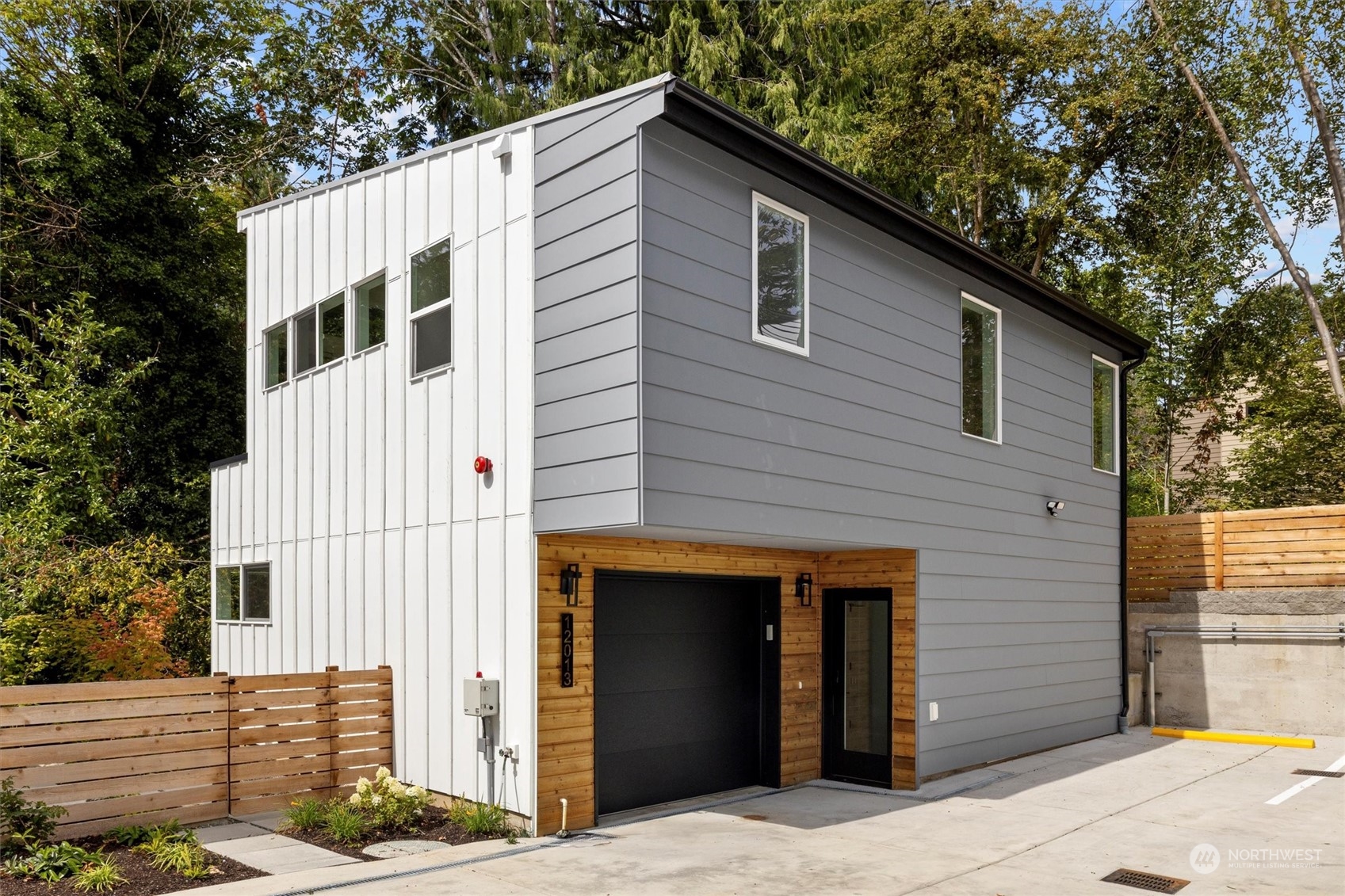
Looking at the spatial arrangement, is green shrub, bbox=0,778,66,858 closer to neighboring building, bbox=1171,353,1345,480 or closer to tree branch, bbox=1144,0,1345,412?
tree branch, bbox=1144,0,1345,412

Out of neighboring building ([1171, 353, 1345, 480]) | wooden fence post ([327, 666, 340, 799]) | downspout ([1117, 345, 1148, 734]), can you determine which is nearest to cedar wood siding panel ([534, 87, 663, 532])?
wooden fence post ([327, 666, 340, 799])

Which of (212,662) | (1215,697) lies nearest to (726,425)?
(212,662)

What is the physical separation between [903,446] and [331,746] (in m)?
5.35

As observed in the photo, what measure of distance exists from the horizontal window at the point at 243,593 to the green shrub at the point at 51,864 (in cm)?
454

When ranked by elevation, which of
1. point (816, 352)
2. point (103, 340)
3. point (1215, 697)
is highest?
point (103, 340)

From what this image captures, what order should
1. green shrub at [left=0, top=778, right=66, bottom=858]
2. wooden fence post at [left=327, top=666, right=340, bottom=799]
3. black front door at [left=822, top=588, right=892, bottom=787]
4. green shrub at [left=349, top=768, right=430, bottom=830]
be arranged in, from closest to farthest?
green shrub at [left=0, top=778, right=66, bottom=858] → green shrub at [left=349, top=768, right=430, bottom=830] → wooden fence post at [left=327, top=666, right=340, bottom=799] → black front door at [left=822, top=588, right=892, bottom=787]

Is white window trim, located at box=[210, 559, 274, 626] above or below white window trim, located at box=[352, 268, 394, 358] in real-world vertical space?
below

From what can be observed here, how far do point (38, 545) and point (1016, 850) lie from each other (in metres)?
11.8

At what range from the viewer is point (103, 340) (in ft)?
50.6

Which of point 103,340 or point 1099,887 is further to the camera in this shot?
point 103,340

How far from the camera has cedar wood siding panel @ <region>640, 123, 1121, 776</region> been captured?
687cm

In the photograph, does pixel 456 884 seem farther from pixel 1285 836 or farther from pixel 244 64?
pixel 244 64

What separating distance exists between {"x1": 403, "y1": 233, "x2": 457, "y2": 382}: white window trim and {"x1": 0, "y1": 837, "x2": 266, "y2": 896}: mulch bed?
3.74m

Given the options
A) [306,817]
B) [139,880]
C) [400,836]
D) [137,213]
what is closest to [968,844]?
[400,836]
